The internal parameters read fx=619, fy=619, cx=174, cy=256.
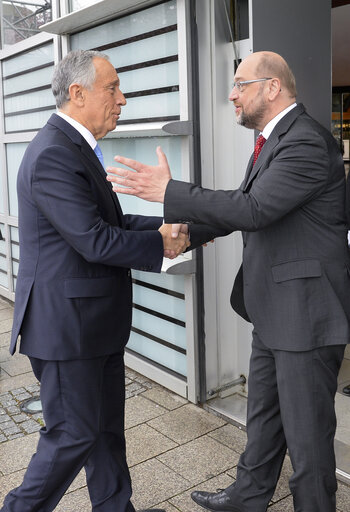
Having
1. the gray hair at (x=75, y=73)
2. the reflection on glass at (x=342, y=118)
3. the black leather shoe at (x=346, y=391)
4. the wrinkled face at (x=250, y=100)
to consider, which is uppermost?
the reflection on glass at (x=342, y=118)

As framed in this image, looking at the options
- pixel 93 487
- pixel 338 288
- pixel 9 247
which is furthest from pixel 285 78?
pixel 9 247

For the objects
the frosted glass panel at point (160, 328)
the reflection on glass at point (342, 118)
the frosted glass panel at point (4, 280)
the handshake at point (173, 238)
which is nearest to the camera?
the handshake at point (173, 238)

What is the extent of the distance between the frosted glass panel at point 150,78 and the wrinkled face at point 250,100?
162 cm

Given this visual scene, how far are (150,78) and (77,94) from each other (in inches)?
79.5

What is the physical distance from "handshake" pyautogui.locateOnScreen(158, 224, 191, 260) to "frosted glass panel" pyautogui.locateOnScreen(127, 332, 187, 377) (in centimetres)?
193

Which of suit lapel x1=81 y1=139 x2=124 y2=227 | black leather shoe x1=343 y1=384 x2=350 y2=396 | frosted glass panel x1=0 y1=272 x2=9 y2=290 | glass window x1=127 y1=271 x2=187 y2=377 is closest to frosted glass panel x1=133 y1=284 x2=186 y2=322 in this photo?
glass window x1=127 y1=271 x2=187 y2=377

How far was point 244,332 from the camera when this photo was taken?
174 inches

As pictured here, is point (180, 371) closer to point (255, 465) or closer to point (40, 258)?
point (255, 465)

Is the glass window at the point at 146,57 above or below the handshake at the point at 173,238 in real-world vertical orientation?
above

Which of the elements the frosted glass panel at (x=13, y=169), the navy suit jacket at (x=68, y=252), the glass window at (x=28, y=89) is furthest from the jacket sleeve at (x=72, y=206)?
the frosted glass panel at (x=13, y=169)

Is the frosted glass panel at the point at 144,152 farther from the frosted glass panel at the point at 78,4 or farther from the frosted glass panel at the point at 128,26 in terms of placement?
the frosted glass panel at the point at 78,4

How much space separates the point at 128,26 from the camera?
185 inches

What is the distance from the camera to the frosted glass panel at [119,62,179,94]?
430 cm

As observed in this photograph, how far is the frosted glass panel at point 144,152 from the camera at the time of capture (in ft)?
14.5
